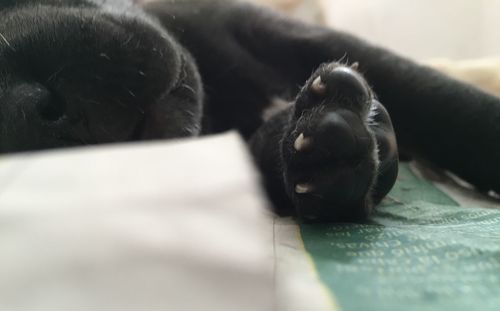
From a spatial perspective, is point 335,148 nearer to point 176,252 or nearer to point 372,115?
point 372,115

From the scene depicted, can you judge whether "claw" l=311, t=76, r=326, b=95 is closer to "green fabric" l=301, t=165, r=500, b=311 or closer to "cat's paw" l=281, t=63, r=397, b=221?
"cat's paw" l=281, t=63, r=397, b=221

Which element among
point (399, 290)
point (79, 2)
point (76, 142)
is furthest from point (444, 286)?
point (79, 2)

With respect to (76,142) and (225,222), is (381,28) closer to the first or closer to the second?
(76,142)

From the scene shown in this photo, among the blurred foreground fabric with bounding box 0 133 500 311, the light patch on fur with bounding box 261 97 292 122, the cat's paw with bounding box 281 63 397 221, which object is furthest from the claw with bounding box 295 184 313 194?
the light patch on fur with bounding box 261 97 292 122

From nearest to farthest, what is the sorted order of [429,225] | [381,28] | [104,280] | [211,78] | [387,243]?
[104,280]
[387,243]
[429,225]
[211,78]
[381,28]

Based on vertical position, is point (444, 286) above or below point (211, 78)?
above

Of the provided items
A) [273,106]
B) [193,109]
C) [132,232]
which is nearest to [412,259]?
[132,232]

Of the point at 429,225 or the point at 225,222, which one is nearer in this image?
the point at 225,222

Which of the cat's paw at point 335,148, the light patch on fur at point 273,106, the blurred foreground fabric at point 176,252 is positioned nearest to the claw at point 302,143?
the cat's paw at point 335,148
